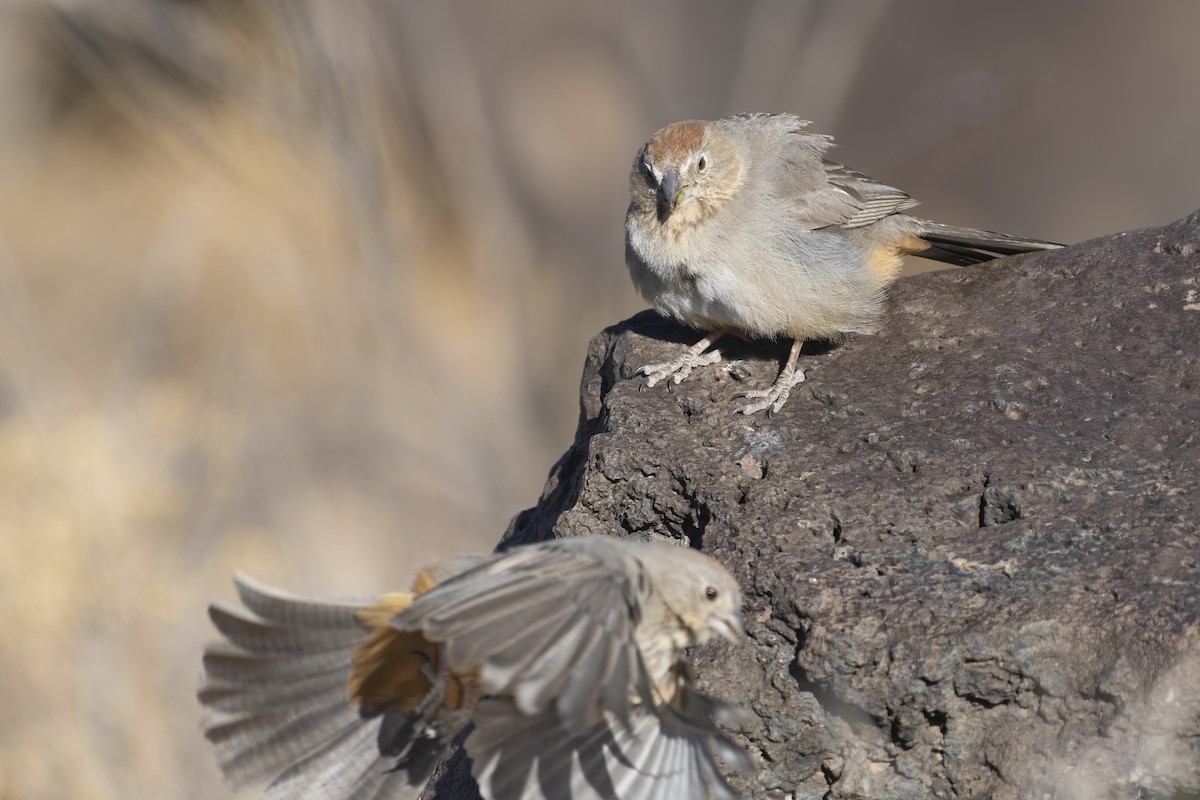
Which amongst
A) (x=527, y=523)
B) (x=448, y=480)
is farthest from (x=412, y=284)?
(x=527, y=523)

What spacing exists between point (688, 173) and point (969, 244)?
1178 millimetres

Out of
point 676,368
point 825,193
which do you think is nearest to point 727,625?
point 676,368

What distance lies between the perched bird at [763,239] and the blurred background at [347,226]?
10.3 feet

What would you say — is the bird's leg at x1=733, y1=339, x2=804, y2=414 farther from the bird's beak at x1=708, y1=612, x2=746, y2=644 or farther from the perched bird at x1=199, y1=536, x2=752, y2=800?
the bird's beak at x1=708, y1=612, x2=746, y2=644

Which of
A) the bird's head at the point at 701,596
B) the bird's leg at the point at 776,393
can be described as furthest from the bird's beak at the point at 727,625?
the bird's leg at the point at 776,393

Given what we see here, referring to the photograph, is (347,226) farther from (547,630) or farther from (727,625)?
(547,630)

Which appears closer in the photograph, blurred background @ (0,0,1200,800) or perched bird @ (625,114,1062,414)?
perched bird @ (625,114,1062,414)

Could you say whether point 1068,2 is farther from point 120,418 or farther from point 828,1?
point 120,418

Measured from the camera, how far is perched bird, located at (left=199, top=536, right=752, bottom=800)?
2.85 metres

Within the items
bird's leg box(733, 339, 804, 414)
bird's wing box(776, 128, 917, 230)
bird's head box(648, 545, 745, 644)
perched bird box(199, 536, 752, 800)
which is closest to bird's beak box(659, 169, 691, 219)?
bird's wing box(776, 128, 917, 230)

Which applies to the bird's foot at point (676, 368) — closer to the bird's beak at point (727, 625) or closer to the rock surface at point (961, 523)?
the rock surface at point (961, 523)

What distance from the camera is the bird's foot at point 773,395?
445cm

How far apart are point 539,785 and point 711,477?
1.21 meters

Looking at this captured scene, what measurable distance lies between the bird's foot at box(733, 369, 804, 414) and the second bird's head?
2.70ft
